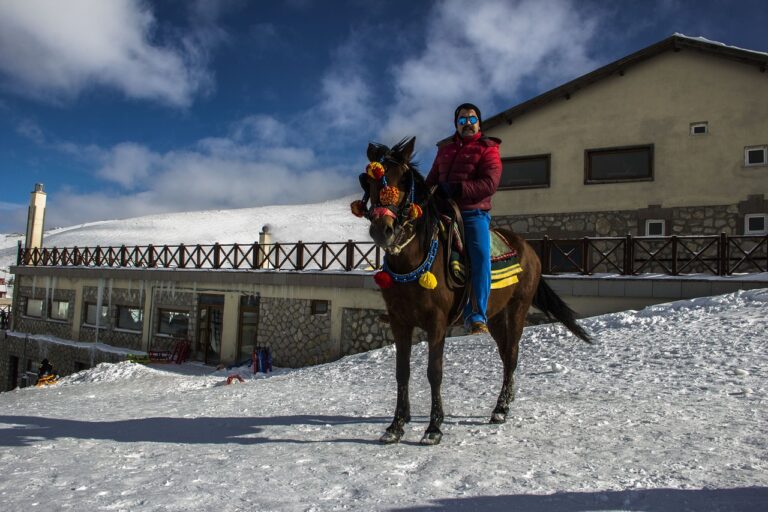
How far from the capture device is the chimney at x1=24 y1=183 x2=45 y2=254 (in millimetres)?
28766

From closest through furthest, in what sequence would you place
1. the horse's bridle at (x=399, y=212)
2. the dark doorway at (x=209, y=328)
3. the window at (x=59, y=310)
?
the horse's bridle at (x=399, y=212) < the dark doorway at (x=209, y=328) < the window at (x=59, y=310)

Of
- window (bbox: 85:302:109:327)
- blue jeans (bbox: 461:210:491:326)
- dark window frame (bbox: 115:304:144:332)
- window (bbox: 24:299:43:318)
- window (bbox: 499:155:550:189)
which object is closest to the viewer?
blue jeans (bbox: 461:210:491:326)

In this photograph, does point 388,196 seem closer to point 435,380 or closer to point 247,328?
point 435,380

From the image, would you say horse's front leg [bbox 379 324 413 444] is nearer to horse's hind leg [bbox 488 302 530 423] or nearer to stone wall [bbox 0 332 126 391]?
horse's hind leg [bbox 488 302 530 423]

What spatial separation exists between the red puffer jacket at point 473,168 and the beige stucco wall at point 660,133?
40.7 feet

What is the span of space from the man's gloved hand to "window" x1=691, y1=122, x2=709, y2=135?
43.6ft

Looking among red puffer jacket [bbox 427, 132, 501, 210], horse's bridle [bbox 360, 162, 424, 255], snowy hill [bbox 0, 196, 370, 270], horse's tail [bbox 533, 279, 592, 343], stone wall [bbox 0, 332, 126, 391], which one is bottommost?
stone wall [bbox 0, 332, 126, 391]

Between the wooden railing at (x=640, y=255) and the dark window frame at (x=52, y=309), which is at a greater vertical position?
the wooden railing at (x=640, y=255)

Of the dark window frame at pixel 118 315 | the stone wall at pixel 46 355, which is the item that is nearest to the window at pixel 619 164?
the dark window frame at pixel 118 315

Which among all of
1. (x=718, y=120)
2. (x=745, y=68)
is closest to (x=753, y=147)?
(x=718, y=120)

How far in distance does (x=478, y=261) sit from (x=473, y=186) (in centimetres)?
64

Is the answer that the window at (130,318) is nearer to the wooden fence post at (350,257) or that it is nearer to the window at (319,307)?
the window at (319,307)

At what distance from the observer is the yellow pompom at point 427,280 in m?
3.93

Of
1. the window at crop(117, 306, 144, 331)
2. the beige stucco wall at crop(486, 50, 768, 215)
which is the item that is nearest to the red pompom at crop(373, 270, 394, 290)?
the beige stucco wall at crop(486, 50, 768, 215)
